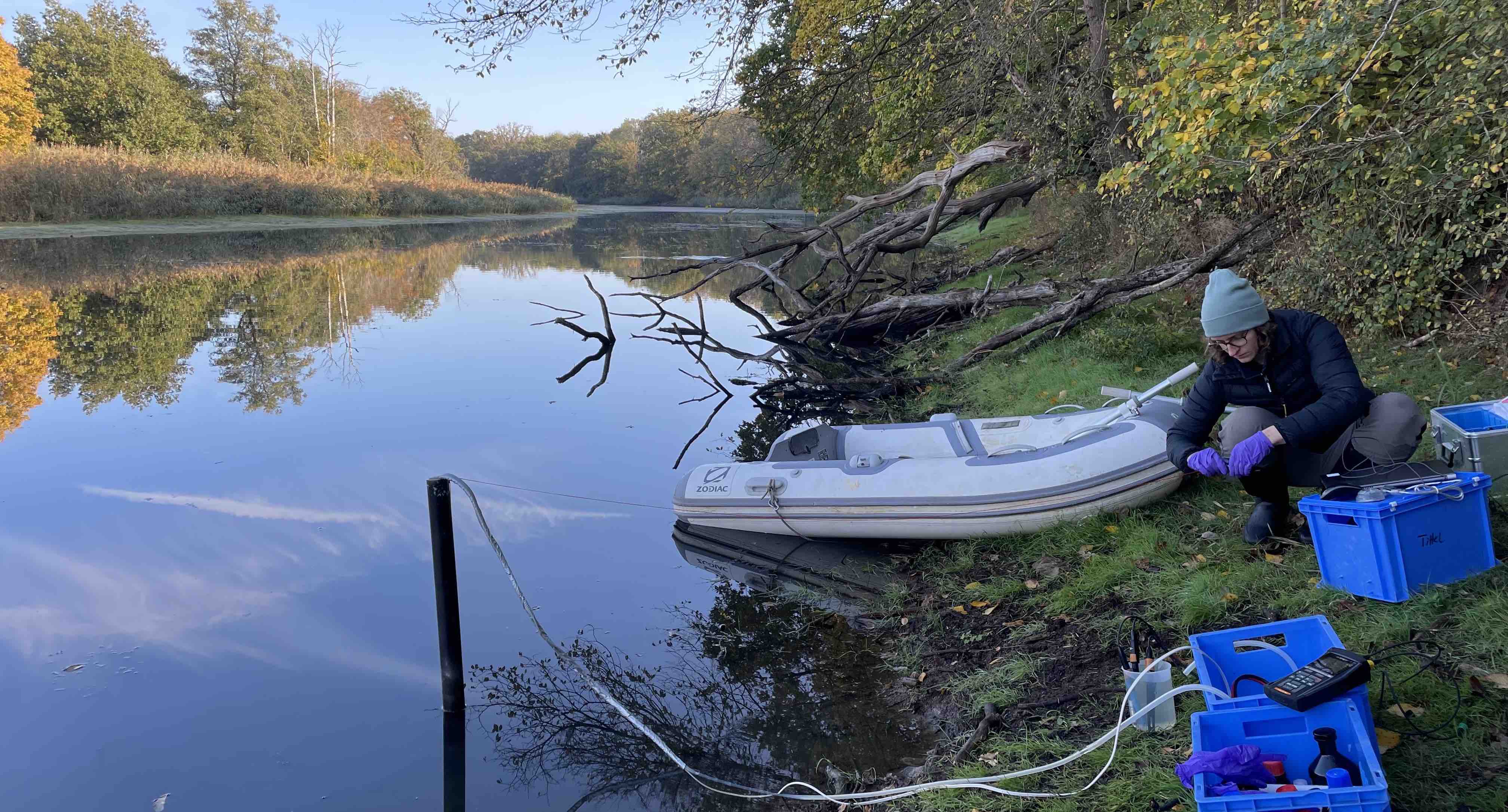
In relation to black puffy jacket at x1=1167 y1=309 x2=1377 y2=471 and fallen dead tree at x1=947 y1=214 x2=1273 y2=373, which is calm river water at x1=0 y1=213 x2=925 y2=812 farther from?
fallen dead tree at x1=947 y1=214 x2=1273 y2=373

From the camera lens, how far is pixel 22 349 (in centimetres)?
1005

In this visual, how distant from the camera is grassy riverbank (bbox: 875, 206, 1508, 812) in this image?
2.40 metres

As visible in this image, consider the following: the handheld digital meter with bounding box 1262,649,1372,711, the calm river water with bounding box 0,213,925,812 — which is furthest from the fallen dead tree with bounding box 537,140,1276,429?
the handheld digital meter with bounding box 1262,649,1372,711

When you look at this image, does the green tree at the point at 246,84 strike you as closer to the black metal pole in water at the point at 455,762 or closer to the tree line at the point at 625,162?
the tree line at the point at 625,162

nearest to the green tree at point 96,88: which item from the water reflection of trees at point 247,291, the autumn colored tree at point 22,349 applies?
the water reflection of trees at point 247,291

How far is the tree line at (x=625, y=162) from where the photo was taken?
97.1ft

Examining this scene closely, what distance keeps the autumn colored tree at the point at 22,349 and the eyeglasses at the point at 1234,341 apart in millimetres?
8372

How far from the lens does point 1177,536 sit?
4086 millimetres

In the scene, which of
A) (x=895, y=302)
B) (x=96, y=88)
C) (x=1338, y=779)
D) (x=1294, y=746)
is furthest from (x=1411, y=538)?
(x=96, y=88)

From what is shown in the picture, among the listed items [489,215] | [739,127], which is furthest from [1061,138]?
[489,215]

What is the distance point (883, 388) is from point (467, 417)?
12.5ft

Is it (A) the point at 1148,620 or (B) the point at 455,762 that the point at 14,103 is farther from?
(A) the point at 1148,620

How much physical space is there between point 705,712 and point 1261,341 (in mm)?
2518

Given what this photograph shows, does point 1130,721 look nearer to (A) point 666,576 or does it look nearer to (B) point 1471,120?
(A) point 666,576
